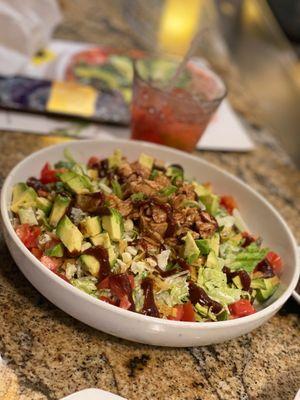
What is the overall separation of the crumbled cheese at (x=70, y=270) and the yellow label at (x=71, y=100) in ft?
2.45

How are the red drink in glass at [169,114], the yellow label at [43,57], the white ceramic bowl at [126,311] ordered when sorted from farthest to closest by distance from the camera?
the yellow label at [43,57]
the red drink in glass at [169,114]
the white ceramic bowl at [126,311]

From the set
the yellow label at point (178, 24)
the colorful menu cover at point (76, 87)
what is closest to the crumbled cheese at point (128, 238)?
the colorful menu cover at point (76, 87)

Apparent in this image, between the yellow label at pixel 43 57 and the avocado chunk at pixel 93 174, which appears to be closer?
the avocado chunk at pixel 93 174

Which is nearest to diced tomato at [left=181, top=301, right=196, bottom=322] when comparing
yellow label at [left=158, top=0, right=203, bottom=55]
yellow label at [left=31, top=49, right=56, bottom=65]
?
yellow label at [left=31, top=49, right=56, bottom=65]

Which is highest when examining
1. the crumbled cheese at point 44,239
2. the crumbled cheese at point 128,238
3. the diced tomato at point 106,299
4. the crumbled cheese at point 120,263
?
the crumbled cheese at point 120,263

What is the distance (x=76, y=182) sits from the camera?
116 centimetres

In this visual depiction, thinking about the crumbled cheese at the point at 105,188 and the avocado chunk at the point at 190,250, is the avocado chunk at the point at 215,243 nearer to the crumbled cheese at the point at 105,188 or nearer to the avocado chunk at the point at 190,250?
the avocado chunk at the point at 190,250

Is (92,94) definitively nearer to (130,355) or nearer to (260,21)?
(130,355)

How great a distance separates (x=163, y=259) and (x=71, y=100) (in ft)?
2.61

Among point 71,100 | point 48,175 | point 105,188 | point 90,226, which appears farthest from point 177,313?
point 71,100

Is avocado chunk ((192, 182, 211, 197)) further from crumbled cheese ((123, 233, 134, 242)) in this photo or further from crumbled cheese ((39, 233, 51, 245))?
crumbled cheese ((39, 233, 51, 245))

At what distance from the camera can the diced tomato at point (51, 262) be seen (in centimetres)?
101

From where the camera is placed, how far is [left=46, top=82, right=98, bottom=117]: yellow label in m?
1.67

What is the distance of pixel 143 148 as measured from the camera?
1433 millimetres
